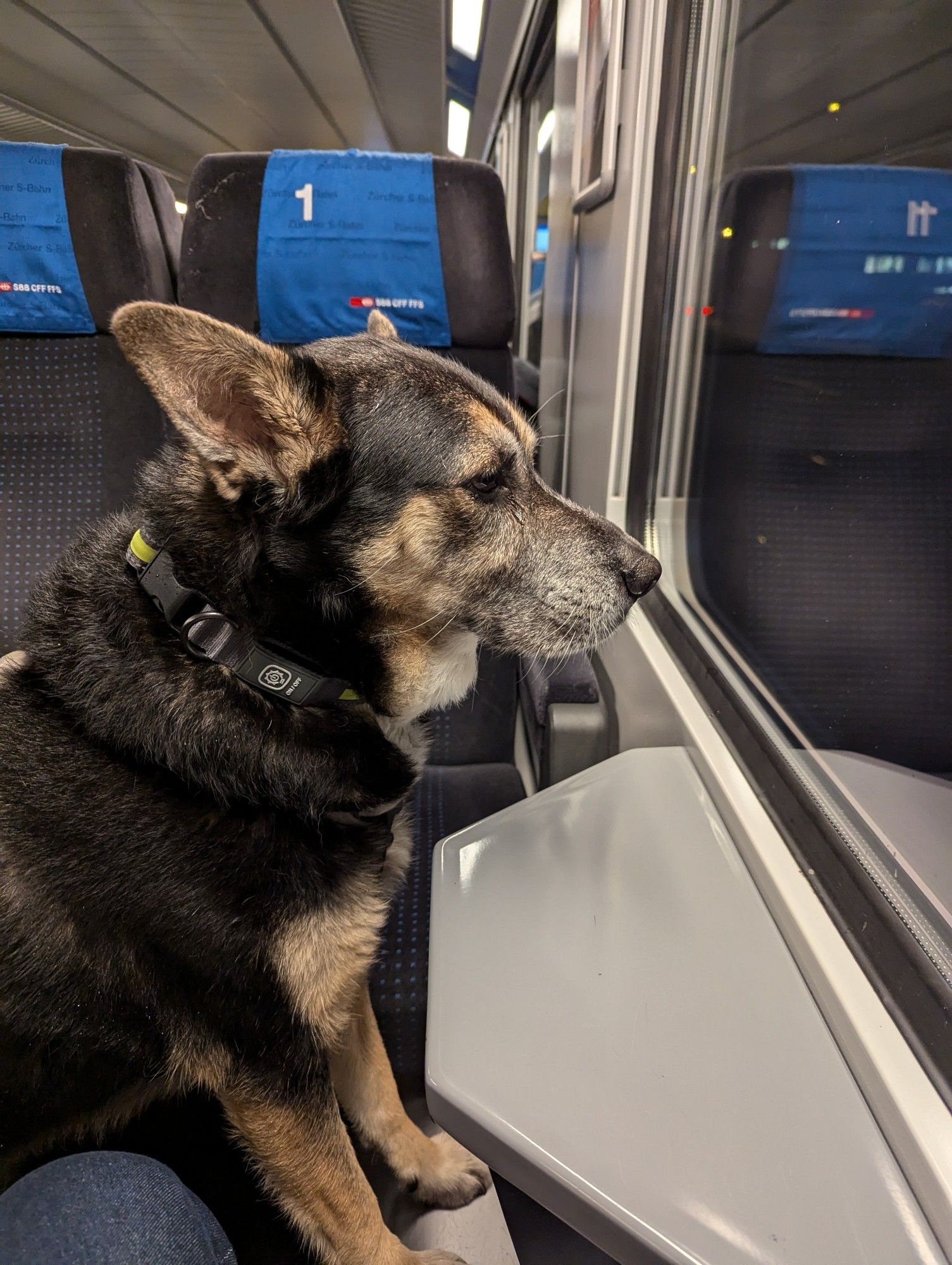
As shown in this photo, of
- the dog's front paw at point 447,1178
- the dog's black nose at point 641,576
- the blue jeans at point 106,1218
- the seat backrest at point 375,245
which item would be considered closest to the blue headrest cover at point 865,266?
the dog's black nose at point 641,576

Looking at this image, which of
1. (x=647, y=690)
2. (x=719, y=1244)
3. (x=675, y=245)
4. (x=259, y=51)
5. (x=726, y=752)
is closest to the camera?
(x=719, y=1244)

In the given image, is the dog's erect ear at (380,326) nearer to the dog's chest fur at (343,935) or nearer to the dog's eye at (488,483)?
the dog's eye at (488,483)

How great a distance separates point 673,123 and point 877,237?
0.85 meters

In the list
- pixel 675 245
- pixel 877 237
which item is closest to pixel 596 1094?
pixel 877 237

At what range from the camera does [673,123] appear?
6.02ft

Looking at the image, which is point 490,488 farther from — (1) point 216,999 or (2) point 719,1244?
(2) point 719,1244

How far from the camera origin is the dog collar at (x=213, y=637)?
97 cm

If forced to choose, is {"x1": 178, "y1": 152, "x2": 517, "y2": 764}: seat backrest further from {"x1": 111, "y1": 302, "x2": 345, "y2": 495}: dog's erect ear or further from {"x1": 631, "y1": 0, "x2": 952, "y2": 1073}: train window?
{"x1": 111, "y1": 302, "x2": 345, "y2": 495}: dog's erect ear

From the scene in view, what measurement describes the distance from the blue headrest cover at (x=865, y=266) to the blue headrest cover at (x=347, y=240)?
93 centimetres

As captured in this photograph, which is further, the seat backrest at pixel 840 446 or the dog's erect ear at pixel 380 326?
the dog's erect ear at pixel 380 326

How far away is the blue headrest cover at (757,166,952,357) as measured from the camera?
1.14m

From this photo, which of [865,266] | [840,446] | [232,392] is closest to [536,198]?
[865,266]

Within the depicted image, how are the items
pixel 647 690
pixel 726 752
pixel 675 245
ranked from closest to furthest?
pixel 726 752
pixel 647 690
pixel 675 245

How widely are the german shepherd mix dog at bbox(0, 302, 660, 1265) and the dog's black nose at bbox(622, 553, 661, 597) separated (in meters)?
0.33
